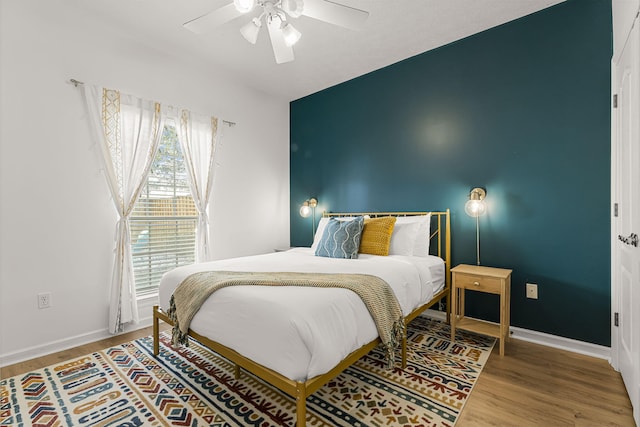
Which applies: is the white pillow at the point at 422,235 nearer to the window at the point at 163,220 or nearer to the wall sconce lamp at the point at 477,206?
the wall sconce lamp at the point at 477,206

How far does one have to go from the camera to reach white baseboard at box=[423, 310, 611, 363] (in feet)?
7.59

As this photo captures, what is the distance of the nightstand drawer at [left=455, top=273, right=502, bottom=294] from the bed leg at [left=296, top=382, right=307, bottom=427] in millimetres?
1735

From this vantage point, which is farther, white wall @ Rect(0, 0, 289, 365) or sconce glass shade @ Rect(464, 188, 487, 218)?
sconce glass shade @ Rect(464, 188, 487, 218)

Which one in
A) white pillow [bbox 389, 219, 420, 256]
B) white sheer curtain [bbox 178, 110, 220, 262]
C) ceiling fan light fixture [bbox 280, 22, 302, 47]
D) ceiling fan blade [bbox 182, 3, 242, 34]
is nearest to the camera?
ceiling fan blade [bbox 182, 3, 242, 34]

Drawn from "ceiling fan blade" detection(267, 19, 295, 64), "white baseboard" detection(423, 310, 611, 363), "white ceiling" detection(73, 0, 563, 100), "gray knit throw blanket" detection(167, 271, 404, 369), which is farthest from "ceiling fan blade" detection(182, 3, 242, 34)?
"white baseboard" detection(423, 310, 611, 363)

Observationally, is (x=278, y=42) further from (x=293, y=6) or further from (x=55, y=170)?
(x=55, y=170)

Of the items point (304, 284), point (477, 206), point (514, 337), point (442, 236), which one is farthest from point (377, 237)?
point (514, 337)

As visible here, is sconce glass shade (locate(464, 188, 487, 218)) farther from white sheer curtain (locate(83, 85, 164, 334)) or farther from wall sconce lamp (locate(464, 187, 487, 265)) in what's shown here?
white sheer curtain (locate(83, 85, 164, 334))

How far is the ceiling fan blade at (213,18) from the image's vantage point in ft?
6.43

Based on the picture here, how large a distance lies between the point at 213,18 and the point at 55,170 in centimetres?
180

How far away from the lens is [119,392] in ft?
6.25

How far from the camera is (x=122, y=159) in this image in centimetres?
285

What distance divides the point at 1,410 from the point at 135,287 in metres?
1.31

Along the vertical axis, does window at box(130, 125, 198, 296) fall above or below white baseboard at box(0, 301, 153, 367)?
above
